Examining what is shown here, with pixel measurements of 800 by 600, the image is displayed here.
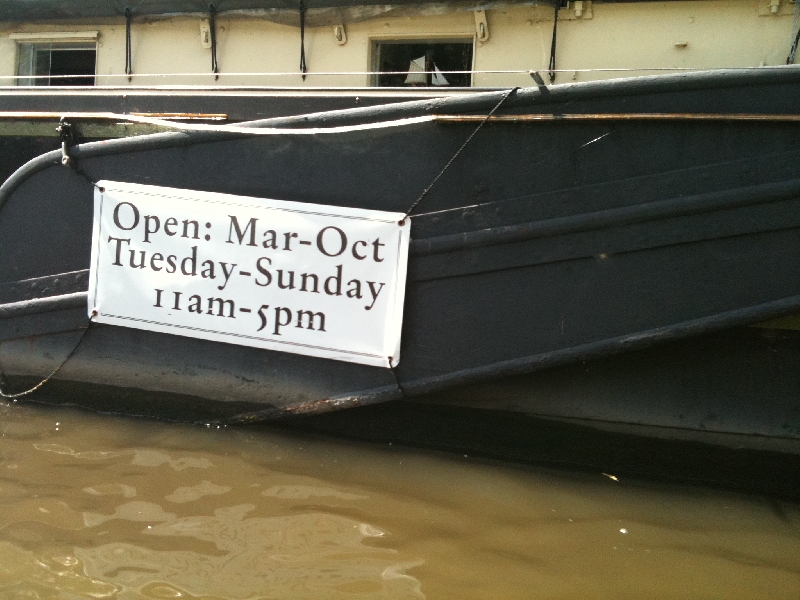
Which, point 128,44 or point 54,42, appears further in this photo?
point 54,42

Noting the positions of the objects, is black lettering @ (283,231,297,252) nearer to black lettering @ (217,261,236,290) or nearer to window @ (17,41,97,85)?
black lettering @ (217,261,236,290)

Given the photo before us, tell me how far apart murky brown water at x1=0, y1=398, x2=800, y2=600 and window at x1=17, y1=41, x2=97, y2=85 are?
9.05ft

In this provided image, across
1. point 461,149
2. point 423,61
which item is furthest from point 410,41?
point 461,149

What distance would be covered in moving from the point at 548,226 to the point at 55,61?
12.8 feet

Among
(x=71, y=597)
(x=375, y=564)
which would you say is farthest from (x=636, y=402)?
(x=71, y=597)

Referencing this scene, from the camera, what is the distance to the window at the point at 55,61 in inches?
216

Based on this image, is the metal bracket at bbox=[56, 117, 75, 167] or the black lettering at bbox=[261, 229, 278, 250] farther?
the metal bracket at bbox=[56, 117, 75, 167]

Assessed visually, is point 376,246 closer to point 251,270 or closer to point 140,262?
point 251,270

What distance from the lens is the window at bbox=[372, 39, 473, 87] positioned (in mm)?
4734

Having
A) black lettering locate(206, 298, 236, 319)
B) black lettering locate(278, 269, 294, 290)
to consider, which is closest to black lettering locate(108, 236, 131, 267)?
black lettering locate(206, 298, 236, 319)

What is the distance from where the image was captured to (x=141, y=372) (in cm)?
392

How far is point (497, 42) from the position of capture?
4590 mm

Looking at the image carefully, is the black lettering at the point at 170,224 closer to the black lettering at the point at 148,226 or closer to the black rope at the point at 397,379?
the black lettering at the point at 148,226

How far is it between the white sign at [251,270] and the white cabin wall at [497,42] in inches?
40.9
